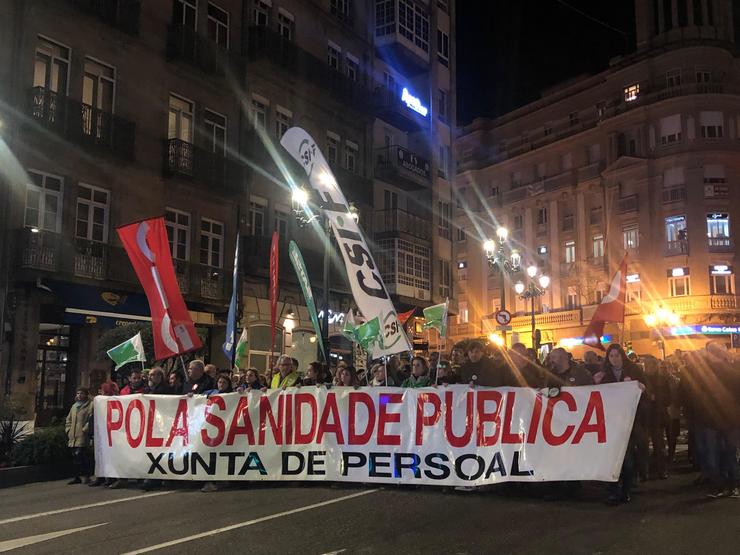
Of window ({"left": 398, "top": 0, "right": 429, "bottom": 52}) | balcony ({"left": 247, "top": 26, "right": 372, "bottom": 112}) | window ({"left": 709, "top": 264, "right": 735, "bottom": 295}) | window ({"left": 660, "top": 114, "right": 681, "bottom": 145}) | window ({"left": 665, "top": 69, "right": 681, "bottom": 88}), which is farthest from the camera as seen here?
window ({"left": 665, "top": 69, "right": 681, "bottom": 88})

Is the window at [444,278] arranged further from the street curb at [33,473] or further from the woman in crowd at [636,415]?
the woman in crowd at [636,415]

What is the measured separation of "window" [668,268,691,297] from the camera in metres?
46.0

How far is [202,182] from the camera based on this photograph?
77.8ft

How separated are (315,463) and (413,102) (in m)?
27.1

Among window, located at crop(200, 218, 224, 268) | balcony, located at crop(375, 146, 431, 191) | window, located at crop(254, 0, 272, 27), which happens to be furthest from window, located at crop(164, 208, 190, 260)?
balcony, located at crop(375, 146, 431, 191)

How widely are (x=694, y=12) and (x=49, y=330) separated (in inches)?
1800

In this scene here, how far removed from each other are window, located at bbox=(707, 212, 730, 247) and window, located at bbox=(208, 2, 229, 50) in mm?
33650

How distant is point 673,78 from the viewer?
48500 mm

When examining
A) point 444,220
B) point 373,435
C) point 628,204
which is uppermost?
point 628,204

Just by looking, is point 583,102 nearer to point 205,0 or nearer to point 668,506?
point 205,0

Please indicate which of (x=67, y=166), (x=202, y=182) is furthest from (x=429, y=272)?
(x=67, y=166)

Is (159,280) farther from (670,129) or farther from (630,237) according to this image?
(670,129)

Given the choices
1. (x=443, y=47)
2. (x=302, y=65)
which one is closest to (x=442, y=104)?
(x=443, y=47)

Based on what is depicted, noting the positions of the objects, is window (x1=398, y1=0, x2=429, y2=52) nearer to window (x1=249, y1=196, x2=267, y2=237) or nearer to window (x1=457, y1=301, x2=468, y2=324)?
window (x1=249, y1=196, x2=267, y2=237)
